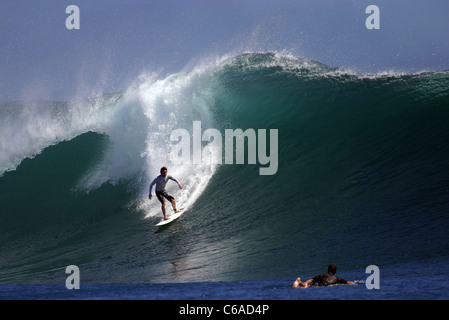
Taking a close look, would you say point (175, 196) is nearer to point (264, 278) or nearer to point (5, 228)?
point (5, 228)

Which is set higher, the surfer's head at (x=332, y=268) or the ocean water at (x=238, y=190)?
the ocean water at (x=238, y=190)

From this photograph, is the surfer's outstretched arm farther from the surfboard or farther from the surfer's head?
the surfboard

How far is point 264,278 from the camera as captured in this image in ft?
22.3

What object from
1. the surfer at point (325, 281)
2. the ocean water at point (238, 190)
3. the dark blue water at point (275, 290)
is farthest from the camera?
the ocean water at point (238, 190)

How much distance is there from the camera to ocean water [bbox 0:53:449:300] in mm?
6965

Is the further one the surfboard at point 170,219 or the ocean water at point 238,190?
the surfboard at point 170,219

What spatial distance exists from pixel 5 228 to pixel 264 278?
8831mm

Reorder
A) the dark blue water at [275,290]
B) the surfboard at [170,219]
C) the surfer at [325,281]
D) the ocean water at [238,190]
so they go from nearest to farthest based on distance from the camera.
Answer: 1. the dark blue water at [275,290]
2. the surfer at [325,281]
3. the ocean water at [238,190]
4. the surfboard at [170,219]

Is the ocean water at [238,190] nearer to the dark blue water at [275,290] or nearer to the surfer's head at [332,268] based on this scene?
the dark blue water at [275,290]

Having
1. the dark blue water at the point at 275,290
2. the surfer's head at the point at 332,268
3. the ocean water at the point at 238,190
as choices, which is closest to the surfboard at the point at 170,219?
the ocean water at the point at 238,190

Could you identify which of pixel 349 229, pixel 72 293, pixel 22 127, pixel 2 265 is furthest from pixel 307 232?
pixel 22 127

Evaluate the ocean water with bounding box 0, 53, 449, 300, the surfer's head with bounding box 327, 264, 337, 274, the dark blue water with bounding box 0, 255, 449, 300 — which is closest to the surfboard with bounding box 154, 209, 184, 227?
the ocean water with bounding box 0, 53, 449, 300

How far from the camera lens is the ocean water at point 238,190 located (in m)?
6.96

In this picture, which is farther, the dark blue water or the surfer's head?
the surfer's head
